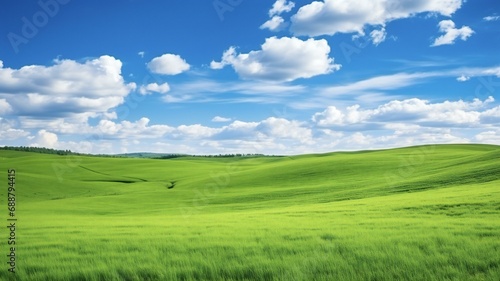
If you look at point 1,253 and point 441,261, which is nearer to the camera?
point 441,261

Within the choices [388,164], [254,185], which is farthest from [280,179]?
[388,164]

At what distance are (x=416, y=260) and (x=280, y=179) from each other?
48819 millimetres

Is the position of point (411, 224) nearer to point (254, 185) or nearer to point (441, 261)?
point (441, 261)

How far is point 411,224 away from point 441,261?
498 cm

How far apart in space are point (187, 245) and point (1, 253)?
544 cm

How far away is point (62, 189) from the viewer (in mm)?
56062

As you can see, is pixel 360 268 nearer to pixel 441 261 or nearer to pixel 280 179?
pixel 441 261

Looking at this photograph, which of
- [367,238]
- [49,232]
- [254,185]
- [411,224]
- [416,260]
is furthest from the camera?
[254,185]

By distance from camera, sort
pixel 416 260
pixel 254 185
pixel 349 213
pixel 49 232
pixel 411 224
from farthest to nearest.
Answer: pixel 254 185 < pixel 349 213 < pixel 49 232 < pixel 411 224 < pixel 416 260

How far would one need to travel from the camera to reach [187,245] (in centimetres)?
1172

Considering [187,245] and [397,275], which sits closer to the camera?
[397,275]

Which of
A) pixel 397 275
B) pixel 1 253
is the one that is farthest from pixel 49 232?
pixel 397 275

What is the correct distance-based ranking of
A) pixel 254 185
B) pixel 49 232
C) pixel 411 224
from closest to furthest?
pixel 411 224 < pixel 49 232 < pixel 254 185

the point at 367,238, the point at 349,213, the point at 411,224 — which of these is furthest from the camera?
the point at 349,213
